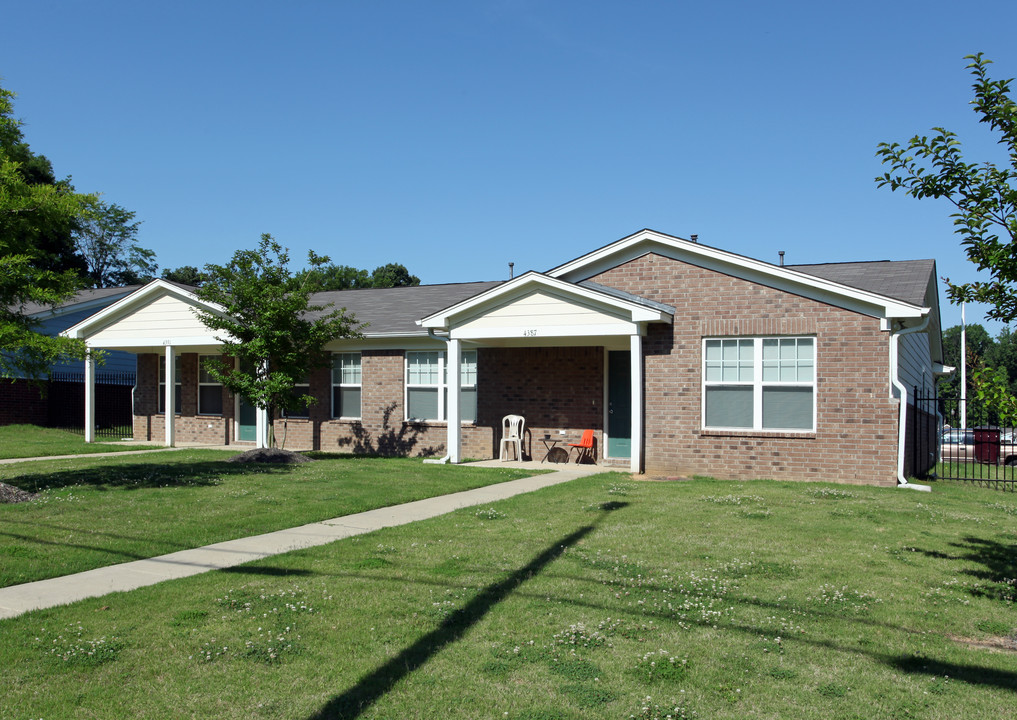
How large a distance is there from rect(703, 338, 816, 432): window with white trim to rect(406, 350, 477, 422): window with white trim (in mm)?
6109

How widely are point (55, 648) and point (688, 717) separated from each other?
4.01m

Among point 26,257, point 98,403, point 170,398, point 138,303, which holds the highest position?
point 138,303

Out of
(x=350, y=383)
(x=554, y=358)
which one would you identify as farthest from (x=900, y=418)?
(x=350, y=383)

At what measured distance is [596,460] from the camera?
59.3 ft

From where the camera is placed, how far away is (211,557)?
26.5 ft

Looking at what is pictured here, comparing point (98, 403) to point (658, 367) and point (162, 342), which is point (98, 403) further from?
point (658, 367)

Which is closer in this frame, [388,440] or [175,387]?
[388,440]

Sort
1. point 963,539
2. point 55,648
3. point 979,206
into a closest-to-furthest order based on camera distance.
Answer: point 55,648 < point 979,206 < point 963,539

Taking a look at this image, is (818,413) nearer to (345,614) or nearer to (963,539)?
(963,539)

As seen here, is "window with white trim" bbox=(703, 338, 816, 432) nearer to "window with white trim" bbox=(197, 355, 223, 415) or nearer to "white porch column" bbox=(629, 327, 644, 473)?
"white porch column" bbox=(629, 327, 644, 473)

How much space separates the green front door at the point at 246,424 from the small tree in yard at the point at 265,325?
4.47 meters

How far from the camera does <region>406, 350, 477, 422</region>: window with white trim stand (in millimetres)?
19734

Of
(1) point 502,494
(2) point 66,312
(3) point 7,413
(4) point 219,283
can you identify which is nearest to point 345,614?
(1) point 502,494

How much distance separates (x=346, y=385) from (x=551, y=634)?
16.4m
